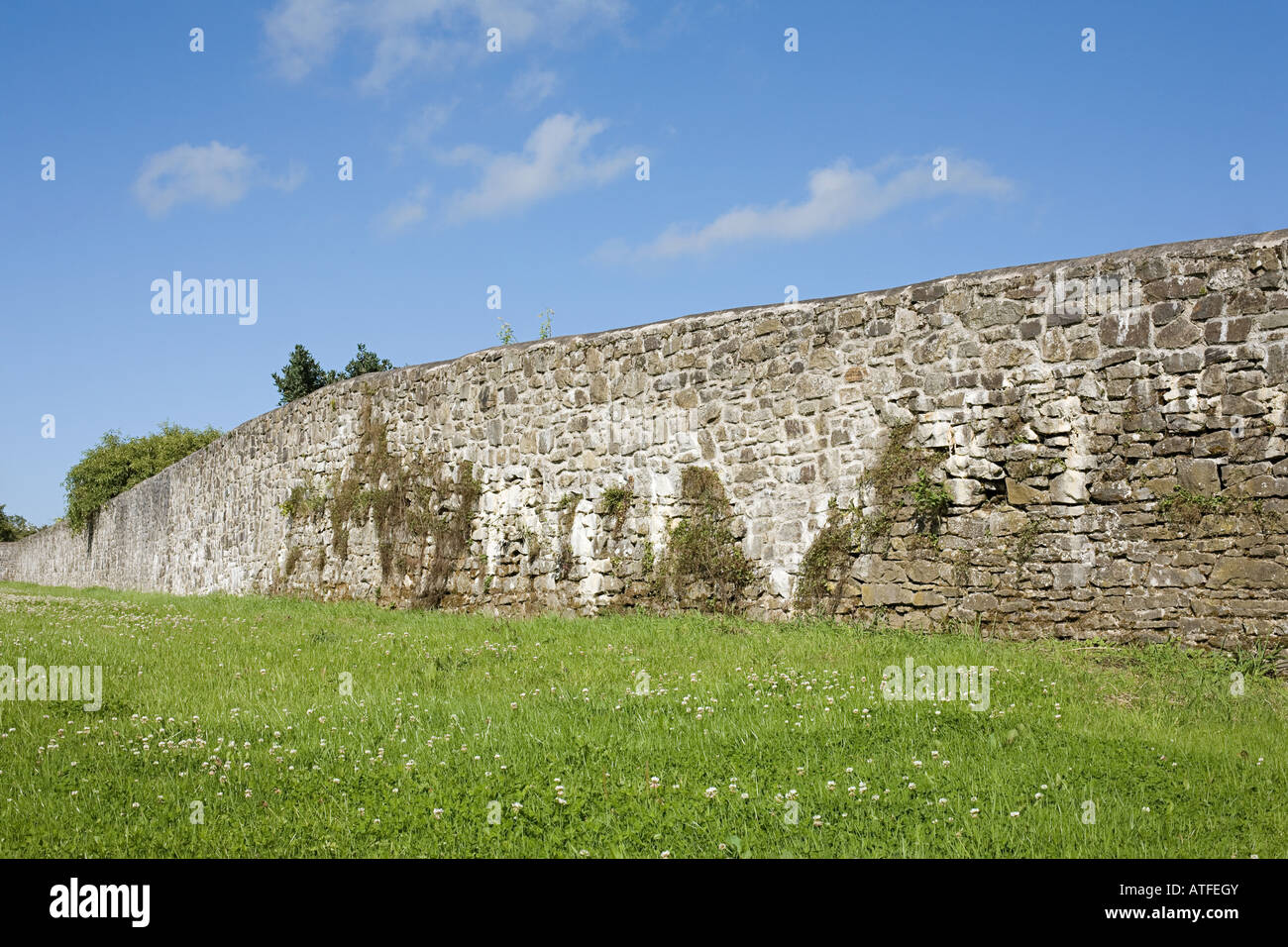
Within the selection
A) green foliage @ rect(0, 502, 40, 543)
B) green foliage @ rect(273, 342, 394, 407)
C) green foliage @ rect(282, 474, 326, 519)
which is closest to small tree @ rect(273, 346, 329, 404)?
green foliage @ rect(273, 342, 394, 407)

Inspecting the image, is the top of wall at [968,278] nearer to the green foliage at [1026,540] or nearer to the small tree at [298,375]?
the green foliage at [1026,540]

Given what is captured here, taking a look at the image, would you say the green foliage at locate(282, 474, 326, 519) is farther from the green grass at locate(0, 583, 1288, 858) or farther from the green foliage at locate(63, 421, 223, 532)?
the green foliage at locate(63, 421, 223, 532)

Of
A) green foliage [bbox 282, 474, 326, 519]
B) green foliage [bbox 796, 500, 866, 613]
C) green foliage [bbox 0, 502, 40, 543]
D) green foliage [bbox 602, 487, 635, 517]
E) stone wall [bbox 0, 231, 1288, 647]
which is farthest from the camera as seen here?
green foliage [bbox 0, 502, 40, 543]

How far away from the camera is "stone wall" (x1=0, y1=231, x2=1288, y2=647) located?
29.0 ft

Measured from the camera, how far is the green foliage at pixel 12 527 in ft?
248

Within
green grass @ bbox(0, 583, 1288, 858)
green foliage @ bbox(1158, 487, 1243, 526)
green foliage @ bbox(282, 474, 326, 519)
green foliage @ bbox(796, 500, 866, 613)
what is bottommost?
green grass @ bbox(0, 583, 1288, 858)


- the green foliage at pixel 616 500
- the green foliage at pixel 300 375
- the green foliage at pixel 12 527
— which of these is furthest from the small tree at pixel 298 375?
the green foliage at pixel 12 527

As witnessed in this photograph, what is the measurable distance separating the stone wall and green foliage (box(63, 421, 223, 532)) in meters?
27.1

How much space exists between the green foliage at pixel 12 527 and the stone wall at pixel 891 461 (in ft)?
245

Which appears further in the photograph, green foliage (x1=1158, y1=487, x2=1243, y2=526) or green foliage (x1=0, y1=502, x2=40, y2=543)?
green foliage (x1=0, y1=502, x2=40, y2=543)

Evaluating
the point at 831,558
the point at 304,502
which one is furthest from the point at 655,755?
the point at 304,502

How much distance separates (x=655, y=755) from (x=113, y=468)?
134 ft
